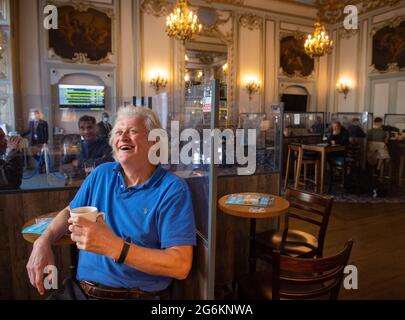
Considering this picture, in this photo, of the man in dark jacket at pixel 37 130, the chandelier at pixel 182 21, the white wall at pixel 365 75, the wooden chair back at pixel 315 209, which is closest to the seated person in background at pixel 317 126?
the white wall at pixel 365 75

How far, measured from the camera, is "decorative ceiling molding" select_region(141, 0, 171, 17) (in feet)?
24.3

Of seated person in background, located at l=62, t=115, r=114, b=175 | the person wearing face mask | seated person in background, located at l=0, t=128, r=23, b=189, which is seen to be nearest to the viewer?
seated person in background, located at l=0, t=128, r=23, b=189

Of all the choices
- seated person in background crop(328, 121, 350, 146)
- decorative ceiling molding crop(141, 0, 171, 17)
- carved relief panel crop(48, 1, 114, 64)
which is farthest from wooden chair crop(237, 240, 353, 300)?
decorative ceiling molding crop(141, 0, 171, 17)

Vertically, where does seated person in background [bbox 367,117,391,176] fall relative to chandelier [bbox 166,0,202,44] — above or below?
below

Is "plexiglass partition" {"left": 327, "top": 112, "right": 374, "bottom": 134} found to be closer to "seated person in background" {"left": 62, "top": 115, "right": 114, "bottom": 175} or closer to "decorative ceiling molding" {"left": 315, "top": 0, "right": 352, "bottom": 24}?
"decorative ceiling molding" {"left": 315, "top": 0, "right": 352, "bottom": 24}

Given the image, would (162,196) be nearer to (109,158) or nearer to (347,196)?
(109,158)

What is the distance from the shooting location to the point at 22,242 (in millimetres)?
2334

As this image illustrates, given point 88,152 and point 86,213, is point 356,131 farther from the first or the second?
point 86,213

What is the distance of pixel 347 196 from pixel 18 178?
5.59 meters

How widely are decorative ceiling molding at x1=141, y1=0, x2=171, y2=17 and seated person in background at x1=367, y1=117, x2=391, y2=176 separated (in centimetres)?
574

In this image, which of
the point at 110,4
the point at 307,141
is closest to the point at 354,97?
the point at 307,141

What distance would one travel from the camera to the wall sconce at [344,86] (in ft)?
30.5

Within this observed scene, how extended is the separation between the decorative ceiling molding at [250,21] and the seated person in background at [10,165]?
7568 mm

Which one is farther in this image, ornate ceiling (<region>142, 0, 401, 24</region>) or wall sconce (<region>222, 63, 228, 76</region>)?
wall sconce (<region>222, 63, 228, 76</region>)
